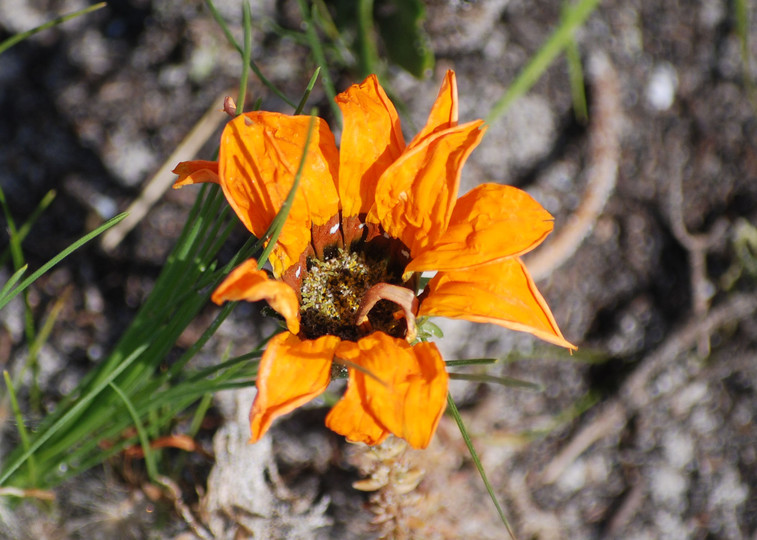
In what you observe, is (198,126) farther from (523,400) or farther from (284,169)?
(523,400)

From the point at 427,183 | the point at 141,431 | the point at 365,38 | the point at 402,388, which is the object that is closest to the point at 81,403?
the point at 141,431

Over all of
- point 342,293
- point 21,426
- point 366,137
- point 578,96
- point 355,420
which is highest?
point 578,96

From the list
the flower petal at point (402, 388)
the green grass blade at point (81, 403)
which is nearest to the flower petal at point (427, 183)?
the flower petal at point (402, 388)

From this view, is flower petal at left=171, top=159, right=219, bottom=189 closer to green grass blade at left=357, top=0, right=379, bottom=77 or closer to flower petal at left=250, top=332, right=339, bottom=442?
flower petal at left=250, top=332, right=339, bottom=442

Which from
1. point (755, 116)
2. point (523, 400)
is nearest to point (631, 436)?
point (523, 400)

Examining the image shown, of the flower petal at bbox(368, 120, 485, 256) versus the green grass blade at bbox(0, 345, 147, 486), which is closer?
the flower petal at bbox(368, 120, 485, 256)

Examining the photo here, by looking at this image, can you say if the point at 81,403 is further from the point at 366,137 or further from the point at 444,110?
the point at 444,110

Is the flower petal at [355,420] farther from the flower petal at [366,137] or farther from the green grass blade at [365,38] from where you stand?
the green grass blade at [365,38]

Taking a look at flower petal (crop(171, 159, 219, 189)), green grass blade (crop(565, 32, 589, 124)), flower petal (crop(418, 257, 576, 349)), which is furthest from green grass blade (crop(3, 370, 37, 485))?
green grass blade (crop(565, 32, 589, 124))

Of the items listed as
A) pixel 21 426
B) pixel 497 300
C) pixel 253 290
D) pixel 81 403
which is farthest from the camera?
pixel 21 426
